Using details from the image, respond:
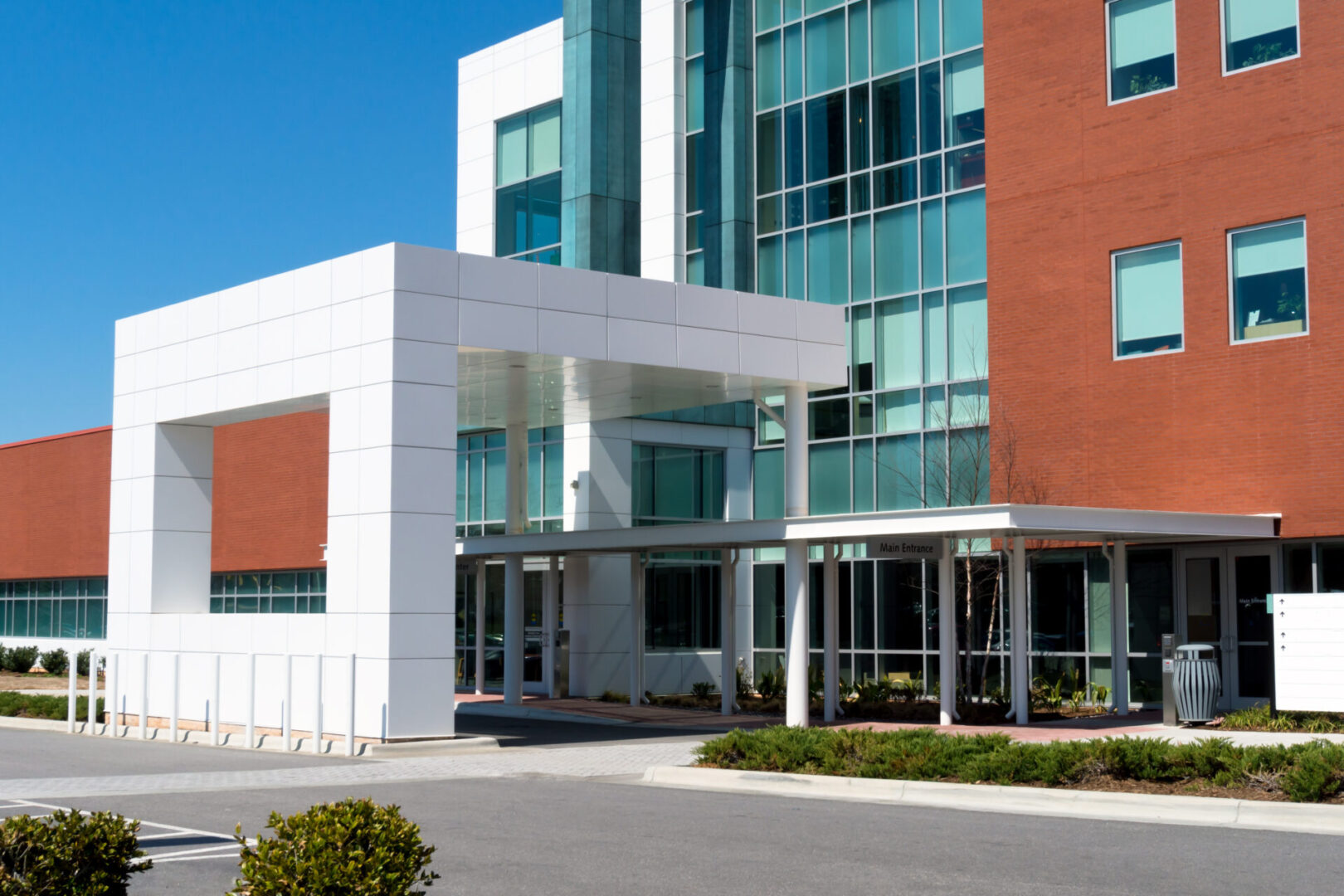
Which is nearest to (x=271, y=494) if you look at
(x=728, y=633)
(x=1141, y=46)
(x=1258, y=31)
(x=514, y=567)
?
(x=514, y=567)

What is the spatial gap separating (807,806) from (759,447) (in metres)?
20.2

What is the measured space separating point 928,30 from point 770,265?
6.05 metres

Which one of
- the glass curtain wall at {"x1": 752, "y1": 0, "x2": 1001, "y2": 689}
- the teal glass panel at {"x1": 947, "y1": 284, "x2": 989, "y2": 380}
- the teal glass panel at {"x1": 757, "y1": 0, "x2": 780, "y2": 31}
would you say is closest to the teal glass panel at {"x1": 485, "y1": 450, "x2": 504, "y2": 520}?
the glass curtain wall at {"x1": 752, "y1": 0, "x2": 1001, "y2": 689}

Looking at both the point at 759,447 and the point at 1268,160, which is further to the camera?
the point at 759,447

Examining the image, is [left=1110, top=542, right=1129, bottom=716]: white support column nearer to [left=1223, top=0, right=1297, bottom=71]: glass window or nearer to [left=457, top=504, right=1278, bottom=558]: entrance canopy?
[left=457, top=504, right=1278, bottom=558]: entrance canopy

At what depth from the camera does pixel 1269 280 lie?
2462cm

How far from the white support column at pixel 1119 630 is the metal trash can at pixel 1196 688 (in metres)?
2.25

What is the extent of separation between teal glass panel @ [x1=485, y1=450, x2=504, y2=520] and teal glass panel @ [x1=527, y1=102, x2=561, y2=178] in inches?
283

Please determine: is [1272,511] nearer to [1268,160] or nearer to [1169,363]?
[1169,363]

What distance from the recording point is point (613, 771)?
18.3 m

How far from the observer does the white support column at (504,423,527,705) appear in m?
29.9

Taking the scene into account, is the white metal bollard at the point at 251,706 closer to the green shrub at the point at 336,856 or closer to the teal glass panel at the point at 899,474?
the teal glass panel at the point at 899,474

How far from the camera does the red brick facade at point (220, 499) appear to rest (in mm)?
42469

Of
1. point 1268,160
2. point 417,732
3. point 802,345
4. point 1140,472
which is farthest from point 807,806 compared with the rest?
→ point 1268,160
